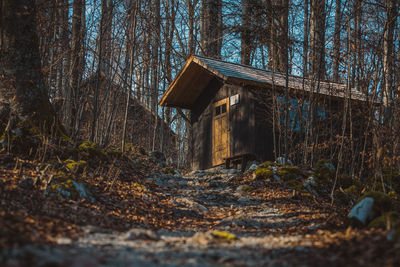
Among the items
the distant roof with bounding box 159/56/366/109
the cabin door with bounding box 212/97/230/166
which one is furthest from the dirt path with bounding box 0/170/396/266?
the cabin door with bounding box 212/97/230/166

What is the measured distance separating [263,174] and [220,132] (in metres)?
4.71

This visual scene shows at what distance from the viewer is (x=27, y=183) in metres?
6.23

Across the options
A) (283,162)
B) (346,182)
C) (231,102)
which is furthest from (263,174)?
(231,102)

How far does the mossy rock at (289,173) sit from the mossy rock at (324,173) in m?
0.50

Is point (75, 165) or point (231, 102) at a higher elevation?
point (231, 102)

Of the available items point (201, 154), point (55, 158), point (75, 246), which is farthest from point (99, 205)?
point (201, 154)

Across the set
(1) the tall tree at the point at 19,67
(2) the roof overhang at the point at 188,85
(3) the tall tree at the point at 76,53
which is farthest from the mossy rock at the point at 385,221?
(2) the roof overhang at the point at 188,85

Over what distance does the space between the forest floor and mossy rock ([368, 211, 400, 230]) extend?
0.20 m

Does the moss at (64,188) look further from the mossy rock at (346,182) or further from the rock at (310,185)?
the mossy rock at (346,182)

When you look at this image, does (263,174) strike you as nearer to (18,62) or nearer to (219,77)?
(219,77)

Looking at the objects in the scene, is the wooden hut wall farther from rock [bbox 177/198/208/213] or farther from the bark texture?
the bark texture

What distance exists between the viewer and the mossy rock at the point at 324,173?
35.1 ft

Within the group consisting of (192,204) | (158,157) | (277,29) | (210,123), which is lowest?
(192,204)

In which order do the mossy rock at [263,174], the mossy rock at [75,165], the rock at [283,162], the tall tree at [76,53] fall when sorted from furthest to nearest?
1. the tall tree at [76,53]
2. the rock at [283,162]
3. the mossy rock at [263,174]
4. the mossy rock at [75,165]
